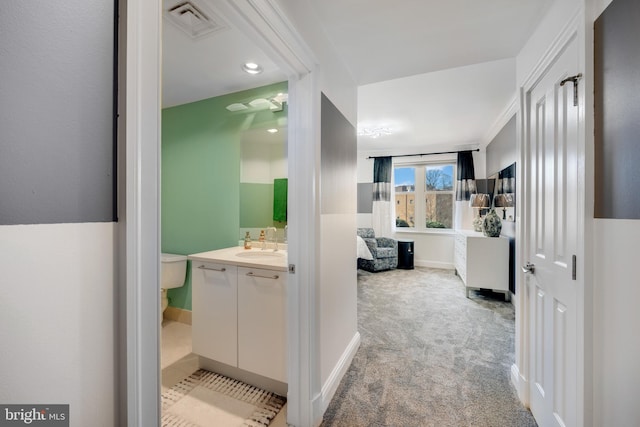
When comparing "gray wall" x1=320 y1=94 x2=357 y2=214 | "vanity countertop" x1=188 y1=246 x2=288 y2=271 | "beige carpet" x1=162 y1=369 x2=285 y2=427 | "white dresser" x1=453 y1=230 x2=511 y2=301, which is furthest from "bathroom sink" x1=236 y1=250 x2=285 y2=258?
"white dresser" x1=453 y1=230 x2=511 y2=301

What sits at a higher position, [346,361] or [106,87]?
[106,87]

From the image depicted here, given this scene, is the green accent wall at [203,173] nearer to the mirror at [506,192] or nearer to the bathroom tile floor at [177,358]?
the bathroom tile floor at [177,358]

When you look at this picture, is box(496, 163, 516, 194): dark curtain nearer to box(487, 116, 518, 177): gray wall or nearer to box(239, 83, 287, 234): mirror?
box(487, 116, 518, 177): gray wall

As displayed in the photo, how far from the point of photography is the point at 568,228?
1.26m

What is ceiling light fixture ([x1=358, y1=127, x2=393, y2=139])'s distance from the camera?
4434 millimetres

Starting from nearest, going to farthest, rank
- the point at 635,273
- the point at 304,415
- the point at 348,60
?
1. the point at 635,273
2. the point at 304,415
3. the point at 348,60

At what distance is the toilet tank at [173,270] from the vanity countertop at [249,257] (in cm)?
71

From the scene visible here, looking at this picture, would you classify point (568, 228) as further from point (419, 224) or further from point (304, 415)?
point (419, 224)

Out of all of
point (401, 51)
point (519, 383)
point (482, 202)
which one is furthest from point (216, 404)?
point (482, 202)

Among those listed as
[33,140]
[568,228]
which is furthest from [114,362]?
[568,228]

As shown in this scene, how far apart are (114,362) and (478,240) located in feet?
13.5

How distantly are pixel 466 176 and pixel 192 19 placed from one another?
5.24 metres

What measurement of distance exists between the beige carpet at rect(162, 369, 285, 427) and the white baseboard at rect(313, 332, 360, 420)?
0.30 meters

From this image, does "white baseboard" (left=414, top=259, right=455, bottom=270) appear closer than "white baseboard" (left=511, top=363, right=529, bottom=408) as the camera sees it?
No
